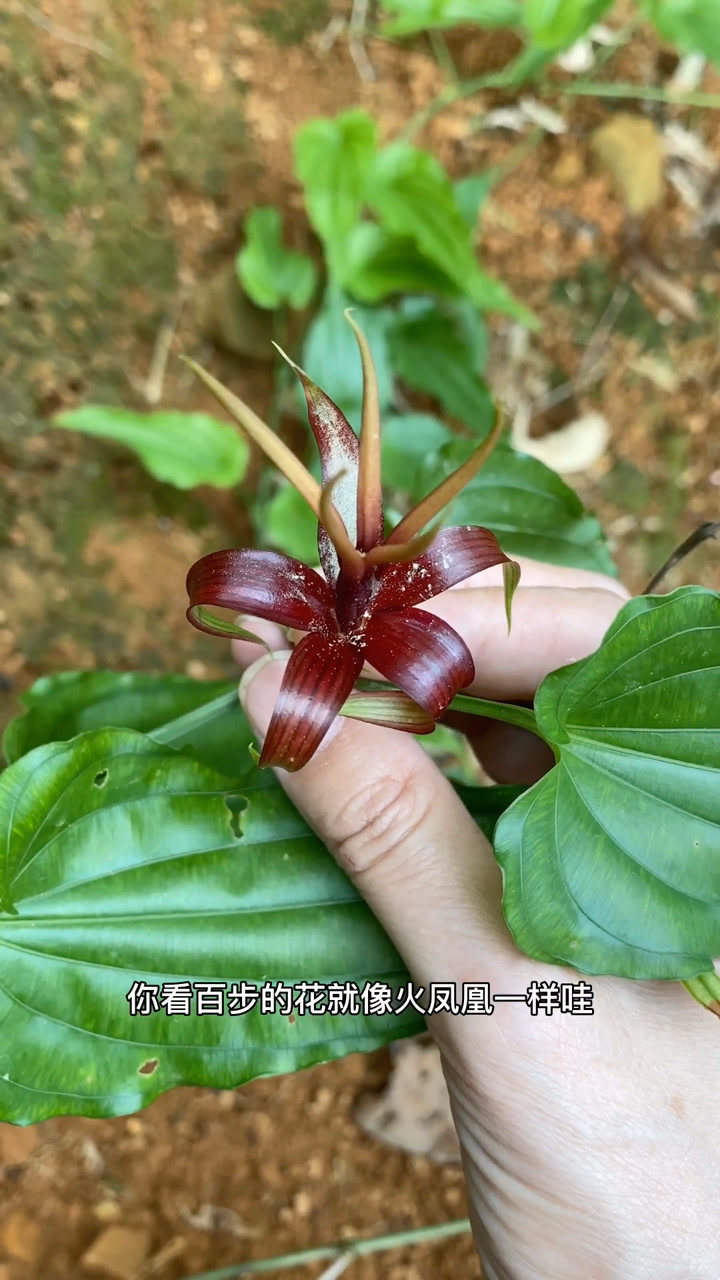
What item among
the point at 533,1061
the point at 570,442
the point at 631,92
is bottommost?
the point at 533,1061

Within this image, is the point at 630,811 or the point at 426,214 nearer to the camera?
the point at 630,811

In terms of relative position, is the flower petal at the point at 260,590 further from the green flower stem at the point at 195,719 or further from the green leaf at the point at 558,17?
the green leaf at the point at 558,17

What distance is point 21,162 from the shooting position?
146 centimetres

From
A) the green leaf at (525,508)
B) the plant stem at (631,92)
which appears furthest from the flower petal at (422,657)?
the plant stem at (631,92)

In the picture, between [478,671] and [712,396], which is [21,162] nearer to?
[478,671]

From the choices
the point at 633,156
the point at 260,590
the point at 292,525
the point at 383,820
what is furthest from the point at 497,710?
the point at 633,156

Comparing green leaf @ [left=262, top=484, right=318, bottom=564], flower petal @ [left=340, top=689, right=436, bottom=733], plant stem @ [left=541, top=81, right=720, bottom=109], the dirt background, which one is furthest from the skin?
plant stem @ [left=541, top=81, right=720, bottom=109]

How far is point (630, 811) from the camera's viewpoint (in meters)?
0.78

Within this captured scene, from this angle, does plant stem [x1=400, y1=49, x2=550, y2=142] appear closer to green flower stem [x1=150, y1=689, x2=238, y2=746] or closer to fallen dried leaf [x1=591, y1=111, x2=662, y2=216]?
fallen dried leaf [x1=591, y1=111, x2=662, y2=216]

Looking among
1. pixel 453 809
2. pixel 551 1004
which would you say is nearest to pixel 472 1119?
pixel 551 1004

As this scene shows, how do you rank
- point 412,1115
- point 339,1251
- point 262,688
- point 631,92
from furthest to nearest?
point 631,92 < point 412,1115 < point 339,1251 < point 262,688

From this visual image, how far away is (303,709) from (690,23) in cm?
139

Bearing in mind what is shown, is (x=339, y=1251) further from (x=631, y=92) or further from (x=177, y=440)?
(x=631, y=92)

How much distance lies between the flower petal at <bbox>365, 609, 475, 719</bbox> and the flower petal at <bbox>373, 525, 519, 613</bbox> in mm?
17
